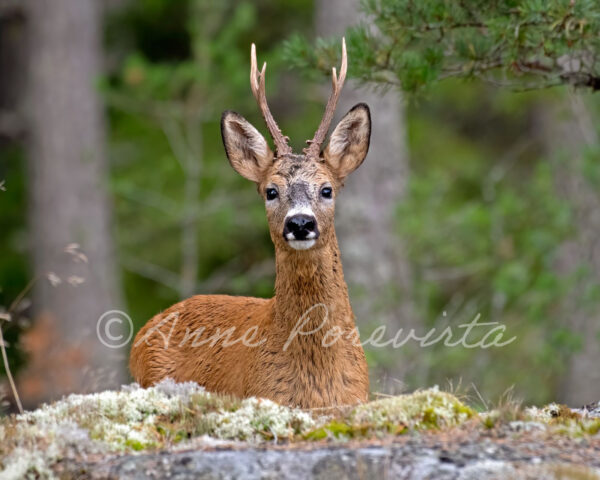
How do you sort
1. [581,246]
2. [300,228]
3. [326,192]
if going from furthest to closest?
1. [581,246]
2. [326,192]
3. [300,228]

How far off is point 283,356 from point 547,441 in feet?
5.96

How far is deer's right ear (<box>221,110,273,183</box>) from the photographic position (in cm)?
708

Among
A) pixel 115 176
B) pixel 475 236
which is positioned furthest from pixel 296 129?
pixel 475 236

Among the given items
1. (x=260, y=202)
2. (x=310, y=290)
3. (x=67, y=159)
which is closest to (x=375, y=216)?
(x=260, y=202)

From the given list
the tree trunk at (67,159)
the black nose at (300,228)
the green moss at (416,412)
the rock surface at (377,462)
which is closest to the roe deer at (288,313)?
the black nose at (300,228)

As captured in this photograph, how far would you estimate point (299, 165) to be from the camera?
22.2 ft

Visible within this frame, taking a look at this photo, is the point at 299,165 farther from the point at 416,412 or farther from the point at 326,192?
the point at 416,412

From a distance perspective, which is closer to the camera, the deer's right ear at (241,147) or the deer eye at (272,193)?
the deer eye at (272,193)

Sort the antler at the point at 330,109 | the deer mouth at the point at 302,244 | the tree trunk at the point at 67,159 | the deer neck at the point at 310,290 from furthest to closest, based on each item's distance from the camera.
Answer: the tree trunk at the point at 67,159, the antler at the point at 330,109, the deer neck at the point at 310,290, the deer mouth at the point at 302,244

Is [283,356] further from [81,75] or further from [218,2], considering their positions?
[81,75]

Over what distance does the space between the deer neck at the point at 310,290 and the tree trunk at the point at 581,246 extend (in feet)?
21.9

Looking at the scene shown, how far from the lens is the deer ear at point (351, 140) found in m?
7.02

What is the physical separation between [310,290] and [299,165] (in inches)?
32.4

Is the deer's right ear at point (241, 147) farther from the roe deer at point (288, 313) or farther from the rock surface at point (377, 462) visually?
the rock surface at point (377, 462)
